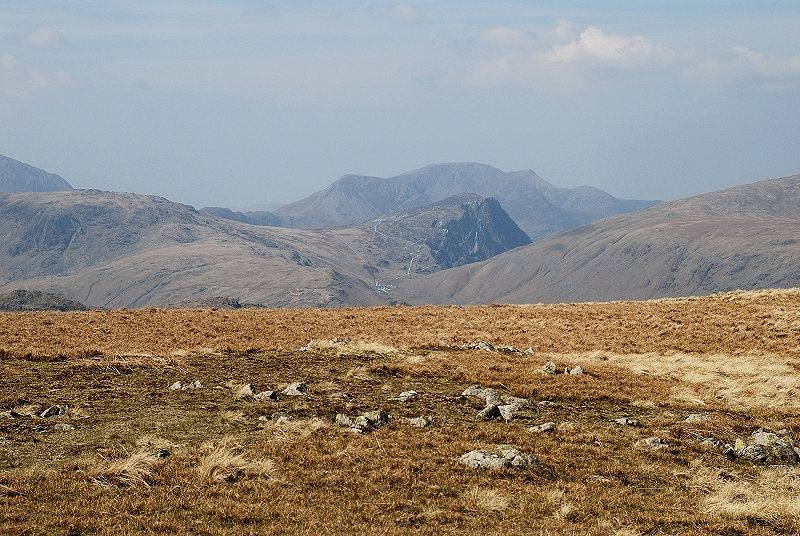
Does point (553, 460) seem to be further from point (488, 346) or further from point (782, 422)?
point (488, 346)

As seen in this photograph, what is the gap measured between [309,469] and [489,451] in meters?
4.58

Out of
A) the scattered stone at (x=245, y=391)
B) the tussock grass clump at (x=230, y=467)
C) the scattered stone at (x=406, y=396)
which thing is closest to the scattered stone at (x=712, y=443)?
the scattered stone at (x=406, y=396)

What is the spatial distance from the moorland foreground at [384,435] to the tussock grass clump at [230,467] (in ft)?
0.16

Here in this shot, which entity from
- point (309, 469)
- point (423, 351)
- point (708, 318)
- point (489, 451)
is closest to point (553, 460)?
point (489, 451)

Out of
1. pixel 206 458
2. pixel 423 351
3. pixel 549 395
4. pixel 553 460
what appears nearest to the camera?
pixel 206 458

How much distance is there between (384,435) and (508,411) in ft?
16.2

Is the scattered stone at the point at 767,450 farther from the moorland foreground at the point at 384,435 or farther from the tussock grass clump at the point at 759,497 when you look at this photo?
the tussock grass clump at the point at 759,497

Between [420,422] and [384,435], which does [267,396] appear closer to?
[420,422]

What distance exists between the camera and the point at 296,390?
81.4ft

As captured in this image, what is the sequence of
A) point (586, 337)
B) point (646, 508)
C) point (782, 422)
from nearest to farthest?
1. point (646, 508)
2. point (782, 422)
3. point (586, 337)

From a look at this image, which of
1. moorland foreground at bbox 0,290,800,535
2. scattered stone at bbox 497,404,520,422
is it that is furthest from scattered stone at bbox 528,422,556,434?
scattered stone at bbox 497,404,520,422

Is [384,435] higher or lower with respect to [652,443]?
higher

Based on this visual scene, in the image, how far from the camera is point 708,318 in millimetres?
46625

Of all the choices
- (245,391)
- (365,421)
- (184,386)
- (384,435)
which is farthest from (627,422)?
(184,386)
